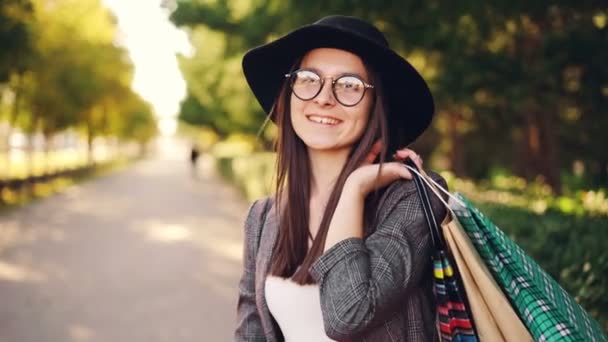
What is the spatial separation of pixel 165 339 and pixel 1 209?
1169 centimetres

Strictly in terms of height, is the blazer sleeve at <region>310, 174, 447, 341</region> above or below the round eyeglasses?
below

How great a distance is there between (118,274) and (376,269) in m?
6.98

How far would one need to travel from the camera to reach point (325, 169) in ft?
6.64

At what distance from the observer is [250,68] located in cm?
213

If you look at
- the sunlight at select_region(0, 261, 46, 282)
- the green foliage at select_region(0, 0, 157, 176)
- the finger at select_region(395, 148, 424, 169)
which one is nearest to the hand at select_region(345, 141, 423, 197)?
the finger at select_region(395, 148, 424, 169)

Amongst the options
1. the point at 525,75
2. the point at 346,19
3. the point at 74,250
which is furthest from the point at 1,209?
the point at 346,19

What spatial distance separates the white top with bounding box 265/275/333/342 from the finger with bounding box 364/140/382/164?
435 millimetres

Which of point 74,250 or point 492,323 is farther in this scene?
point 74,250

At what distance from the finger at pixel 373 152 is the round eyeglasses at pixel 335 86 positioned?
15cm

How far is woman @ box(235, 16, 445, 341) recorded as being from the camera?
1.60 m

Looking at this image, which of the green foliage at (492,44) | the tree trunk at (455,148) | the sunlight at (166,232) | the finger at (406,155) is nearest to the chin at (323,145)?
the finger at (406,155)

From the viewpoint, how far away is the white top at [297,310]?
182cm

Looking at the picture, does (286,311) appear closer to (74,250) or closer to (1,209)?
(74,250)

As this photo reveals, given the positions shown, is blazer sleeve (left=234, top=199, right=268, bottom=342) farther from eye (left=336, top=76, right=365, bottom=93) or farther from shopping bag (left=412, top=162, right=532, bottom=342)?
shopping bag (left=412, top=162, right=532, bottom=342)
